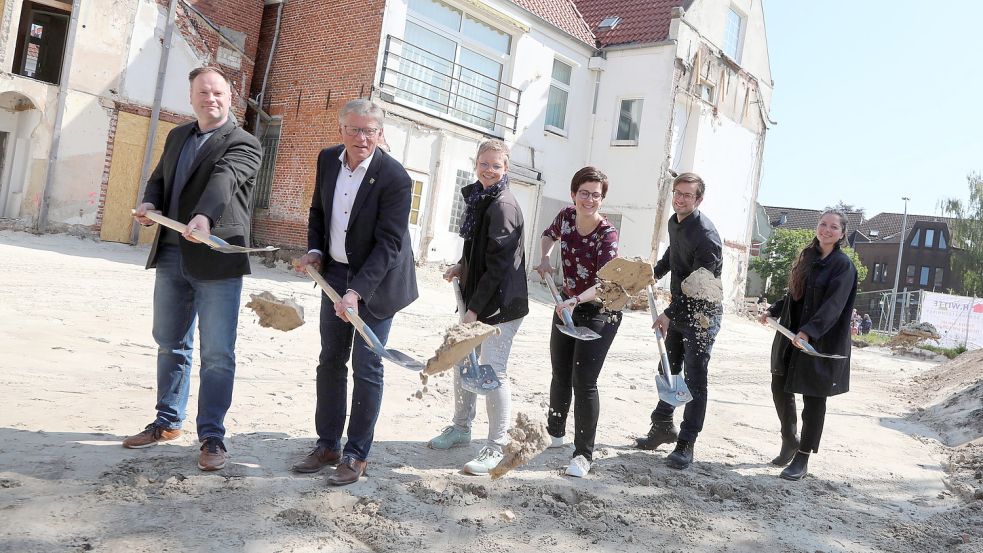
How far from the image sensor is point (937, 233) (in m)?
58.8

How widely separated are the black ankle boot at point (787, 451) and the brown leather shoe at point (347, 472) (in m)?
3.13

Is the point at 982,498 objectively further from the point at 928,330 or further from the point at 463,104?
the point at 928,330

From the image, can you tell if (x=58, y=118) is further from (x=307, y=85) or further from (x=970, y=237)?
(x=970, y=237)

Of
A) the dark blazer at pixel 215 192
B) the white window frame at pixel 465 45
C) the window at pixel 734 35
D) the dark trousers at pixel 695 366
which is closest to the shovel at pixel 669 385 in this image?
the dark trousers at pixel 695 366

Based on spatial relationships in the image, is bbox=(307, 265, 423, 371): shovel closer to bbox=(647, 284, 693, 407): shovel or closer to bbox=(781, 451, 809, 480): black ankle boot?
bbox=(647, 284, 693, 407): shovel

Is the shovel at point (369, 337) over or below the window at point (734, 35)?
below

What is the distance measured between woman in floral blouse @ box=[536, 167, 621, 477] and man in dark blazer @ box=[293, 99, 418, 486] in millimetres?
1135

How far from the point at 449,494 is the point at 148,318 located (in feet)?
16.6

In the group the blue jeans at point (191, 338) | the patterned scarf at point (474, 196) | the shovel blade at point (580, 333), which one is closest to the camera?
the blue jeans at point (191, 338)

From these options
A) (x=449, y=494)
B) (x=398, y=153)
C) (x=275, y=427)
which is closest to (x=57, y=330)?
(x=275, y=427)

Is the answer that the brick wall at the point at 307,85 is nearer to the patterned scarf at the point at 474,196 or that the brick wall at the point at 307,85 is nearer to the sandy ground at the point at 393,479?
the sandy ground at the point at 393,479

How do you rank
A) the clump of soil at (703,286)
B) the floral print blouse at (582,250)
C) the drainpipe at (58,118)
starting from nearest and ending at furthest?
1. the floral print blouse at (582,250)
2. the clump of soil at (703,286)
3. the drainpipe at (58,118)

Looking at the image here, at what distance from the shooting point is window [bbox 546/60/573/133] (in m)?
18.5

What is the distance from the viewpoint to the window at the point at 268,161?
16.1 m
